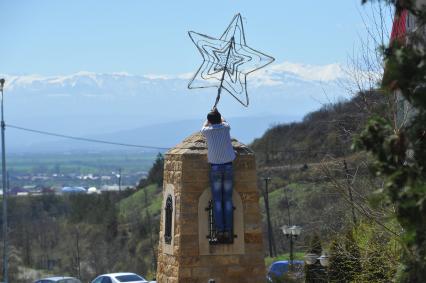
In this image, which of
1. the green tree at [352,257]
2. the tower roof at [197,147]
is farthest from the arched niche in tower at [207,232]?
the green tree at [352,257]

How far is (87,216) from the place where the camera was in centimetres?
6856

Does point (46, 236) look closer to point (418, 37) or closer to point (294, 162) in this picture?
point (294, 162)

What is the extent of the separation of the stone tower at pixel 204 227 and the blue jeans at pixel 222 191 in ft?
0.41

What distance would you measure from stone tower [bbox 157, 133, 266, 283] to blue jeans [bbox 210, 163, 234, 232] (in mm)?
124

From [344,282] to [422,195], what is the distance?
11257 millimetres

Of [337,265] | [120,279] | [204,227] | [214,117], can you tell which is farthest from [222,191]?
[120,279]

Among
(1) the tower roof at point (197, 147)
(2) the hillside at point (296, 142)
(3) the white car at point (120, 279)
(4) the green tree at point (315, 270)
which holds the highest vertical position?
(2) the hillside at point (296, 142)

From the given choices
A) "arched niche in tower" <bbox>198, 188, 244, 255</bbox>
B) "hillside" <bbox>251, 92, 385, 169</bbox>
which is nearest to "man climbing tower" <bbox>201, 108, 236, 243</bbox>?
"arched niche in tower" <bbox>198, 188, 244, 255</bbox>

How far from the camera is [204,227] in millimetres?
14930

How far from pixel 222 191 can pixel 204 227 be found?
0.62 metres

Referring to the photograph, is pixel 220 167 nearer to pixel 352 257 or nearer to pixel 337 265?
pixel 352 257

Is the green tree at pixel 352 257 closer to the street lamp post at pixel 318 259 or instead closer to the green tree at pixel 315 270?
the street lamp post at pixel 318 259

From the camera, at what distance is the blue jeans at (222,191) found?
1483 cm

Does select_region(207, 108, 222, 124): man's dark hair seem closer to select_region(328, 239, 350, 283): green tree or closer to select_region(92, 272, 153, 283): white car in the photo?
select_region(328, 239, 350, 283): green tree
